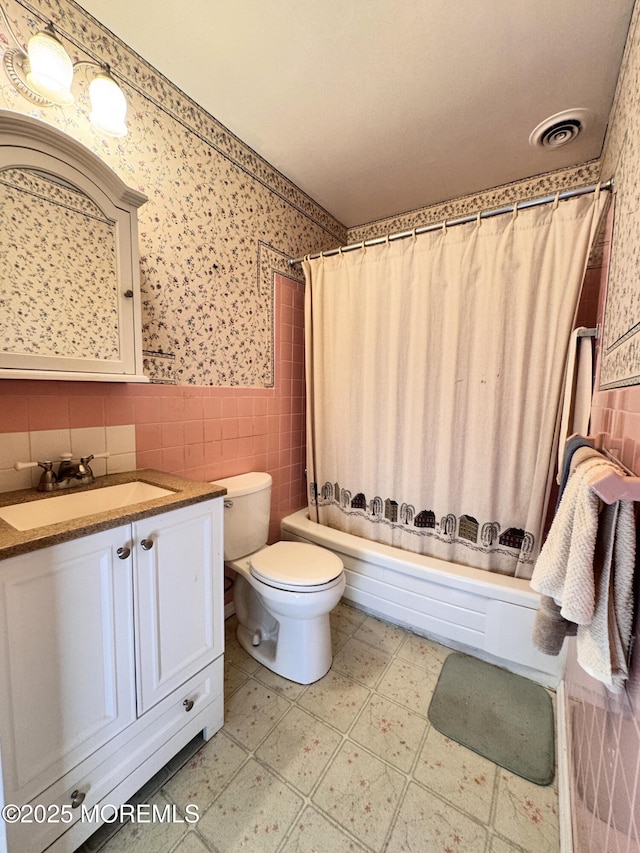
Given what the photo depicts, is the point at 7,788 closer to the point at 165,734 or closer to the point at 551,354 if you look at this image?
the point at 165,734

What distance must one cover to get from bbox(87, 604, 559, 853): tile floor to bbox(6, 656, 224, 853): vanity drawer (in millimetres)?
102

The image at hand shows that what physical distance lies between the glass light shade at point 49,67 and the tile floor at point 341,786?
2144 mm

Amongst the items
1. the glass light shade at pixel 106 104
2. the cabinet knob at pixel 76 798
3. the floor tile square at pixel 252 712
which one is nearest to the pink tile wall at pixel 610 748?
the floor tile square at pixel 252 712

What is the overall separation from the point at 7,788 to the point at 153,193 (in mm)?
1844

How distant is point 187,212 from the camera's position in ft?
4.75

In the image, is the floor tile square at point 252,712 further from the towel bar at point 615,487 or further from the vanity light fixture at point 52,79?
the vanity light fixture at point 52,79

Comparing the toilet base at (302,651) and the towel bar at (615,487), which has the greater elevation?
the towel bar at (615,487)

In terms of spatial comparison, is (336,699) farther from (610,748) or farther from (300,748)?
(610,748)

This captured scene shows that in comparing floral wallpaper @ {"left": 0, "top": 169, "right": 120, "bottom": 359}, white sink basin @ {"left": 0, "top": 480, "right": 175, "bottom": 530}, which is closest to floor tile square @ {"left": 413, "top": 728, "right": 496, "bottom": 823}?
white sink basin @ {"left": 0, "top": 480, "right": 175, "bottom": 530}

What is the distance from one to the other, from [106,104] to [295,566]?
5.86ft

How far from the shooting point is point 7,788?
696 millimetres

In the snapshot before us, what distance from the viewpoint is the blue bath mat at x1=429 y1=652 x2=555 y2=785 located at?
1.11 m

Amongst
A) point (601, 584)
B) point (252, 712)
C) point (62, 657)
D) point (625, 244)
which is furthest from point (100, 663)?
point (625, 244)

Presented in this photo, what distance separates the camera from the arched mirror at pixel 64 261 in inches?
37.4
